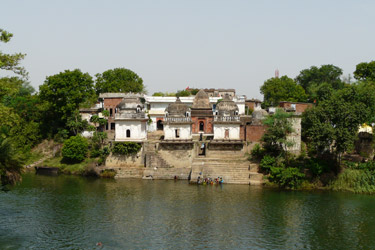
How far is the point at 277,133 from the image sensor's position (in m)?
36.8

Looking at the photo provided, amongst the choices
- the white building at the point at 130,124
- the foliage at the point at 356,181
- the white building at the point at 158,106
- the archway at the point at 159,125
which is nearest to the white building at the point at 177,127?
the white building at the point at 130,124

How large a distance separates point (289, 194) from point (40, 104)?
1309 inches

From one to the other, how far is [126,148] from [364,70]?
3426 cm

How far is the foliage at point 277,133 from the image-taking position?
121 feet

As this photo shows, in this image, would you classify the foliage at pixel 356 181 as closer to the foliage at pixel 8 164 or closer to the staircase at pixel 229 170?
the staircase at pixel 229 170

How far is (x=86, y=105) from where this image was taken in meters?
53.8

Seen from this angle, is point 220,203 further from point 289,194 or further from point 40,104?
point 40,104

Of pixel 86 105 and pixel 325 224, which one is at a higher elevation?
pixel 86 105

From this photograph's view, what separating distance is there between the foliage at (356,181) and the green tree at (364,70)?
1013 inches

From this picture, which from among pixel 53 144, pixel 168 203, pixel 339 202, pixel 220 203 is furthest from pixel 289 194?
pixel 53 144

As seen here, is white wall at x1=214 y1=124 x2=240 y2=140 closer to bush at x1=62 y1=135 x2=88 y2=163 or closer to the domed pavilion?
the domed pavilion

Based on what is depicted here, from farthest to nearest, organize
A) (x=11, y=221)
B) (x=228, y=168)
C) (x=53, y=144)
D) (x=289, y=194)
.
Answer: (x=53, y=144) → (x=228, y=168) → (x=289, y=194) → (x=11, y=221)

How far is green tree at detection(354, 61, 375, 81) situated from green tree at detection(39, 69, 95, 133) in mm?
34196

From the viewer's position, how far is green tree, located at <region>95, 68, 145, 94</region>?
6443 centimetres
